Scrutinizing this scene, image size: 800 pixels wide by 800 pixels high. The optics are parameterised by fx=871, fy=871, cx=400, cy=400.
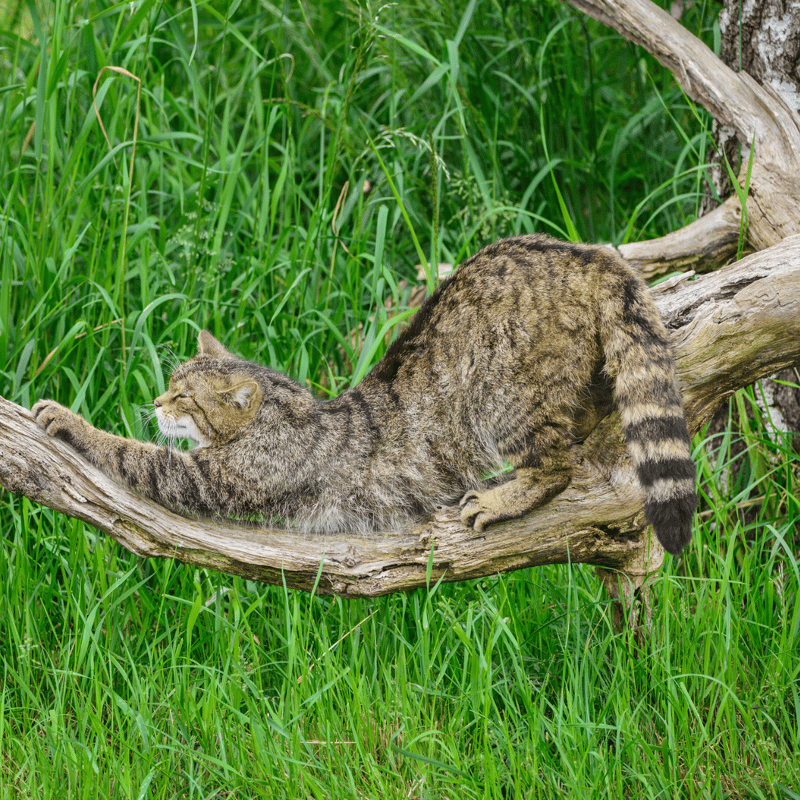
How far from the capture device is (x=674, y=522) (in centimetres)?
258

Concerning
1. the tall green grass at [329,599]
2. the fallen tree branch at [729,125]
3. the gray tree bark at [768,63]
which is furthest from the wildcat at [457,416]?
the gray tree bark at [768,63]

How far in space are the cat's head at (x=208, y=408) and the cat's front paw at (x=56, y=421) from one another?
0.35 m

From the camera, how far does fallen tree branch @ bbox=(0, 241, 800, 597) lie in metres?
2.91

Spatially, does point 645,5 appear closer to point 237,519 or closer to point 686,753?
point 237,519

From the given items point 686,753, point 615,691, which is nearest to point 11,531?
point 615,691

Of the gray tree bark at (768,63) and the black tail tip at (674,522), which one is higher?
the gray tree bark at (768,63)

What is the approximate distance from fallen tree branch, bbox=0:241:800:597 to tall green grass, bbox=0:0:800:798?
26cm

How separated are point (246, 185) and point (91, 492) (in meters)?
2.42

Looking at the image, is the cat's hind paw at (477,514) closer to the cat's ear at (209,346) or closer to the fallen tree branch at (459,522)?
the fallen tree branch at (459,522)

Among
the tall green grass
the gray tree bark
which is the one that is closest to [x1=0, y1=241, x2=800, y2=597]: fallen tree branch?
the tall green grass

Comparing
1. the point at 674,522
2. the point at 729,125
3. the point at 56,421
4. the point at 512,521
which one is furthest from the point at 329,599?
the point at 729,125

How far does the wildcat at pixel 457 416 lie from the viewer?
2852 millimetres

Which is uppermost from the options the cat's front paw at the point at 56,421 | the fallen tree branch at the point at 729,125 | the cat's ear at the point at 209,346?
the fallen tree branch at the point at 729,125

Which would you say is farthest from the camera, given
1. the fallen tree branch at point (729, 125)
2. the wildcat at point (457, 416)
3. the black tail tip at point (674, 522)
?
the fallen tree branch at point (729, 125)
